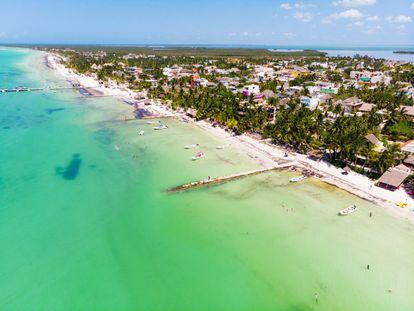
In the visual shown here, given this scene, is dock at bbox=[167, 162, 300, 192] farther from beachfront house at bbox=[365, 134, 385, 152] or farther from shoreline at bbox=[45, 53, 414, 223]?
beachfront house at bbox=[365, 134, 385, 152]

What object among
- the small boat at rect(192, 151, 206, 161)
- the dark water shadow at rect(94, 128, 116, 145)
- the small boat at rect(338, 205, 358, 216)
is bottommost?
the dark water shadow at rect(94, 128, 116, 145)

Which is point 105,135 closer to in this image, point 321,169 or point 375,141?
point 321,169

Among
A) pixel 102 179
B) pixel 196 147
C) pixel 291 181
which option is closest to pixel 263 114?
pixel 196 147

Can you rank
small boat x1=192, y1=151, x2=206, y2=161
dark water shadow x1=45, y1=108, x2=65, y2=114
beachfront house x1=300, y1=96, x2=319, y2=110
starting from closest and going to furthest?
small boat x1=192, y1=151, x2=206, y2=161 < beachfront house x1=300, y1=96, x2=319, y2=110 < dark water shadow x1=45, y1=108, x2=65, y2=114

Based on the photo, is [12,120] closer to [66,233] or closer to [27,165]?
[27,165]

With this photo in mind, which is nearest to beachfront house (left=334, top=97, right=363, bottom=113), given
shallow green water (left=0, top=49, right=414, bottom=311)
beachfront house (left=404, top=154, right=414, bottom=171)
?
beachfront house (left=404, top=154, right=414, bottom=171)

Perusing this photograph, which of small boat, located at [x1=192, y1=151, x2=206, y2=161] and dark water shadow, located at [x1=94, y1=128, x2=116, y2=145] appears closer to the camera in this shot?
small boat, located at [x1=192, y1=151, x2=206, y2=161]
